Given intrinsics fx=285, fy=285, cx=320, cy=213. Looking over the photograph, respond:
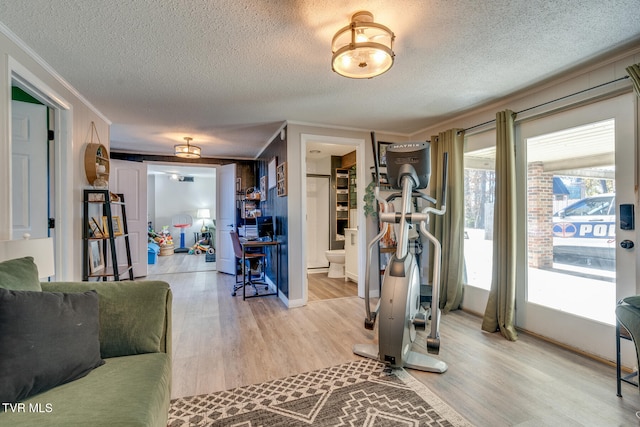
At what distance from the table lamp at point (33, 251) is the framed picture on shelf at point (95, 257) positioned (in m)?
1.52

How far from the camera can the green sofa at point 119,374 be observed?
94 centimetres

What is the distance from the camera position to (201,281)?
16.2 feet

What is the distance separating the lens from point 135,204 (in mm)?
4969

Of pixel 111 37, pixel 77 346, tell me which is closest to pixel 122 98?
pixel 111 37

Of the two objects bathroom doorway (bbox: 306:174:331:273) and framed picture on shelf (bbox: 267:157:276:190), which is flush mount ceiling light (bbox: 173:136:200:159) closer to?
framed picture on shelf (bbox: 267:157:276:190)

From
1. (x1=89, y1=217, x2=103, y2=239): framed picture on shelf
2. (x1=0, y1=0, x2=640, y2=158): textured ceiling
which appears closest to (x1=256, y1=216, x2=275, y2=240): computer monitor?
(x1=0, y1=0, x2=640, y2=158): textured ceiling

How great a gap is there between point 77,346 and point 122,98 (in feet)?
8.41

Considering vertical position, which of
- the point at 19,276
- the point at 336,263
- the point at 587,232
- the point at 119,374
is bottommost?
the point at 336,263

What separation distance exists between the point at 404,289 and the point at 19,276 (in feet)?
6.99

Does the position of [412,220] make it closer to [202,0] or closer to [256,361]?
[256,361]

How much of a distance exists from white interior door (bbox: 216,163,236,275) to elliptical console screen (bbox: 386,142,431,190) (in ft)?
12.6

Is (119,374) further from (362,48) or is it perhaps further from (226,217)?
(226,217)

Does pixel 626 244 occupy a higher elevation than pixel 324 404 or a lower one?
higher

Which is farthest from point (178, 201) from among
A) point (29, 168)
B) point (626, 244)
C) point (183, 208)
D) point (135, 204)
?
point (626, 244)
